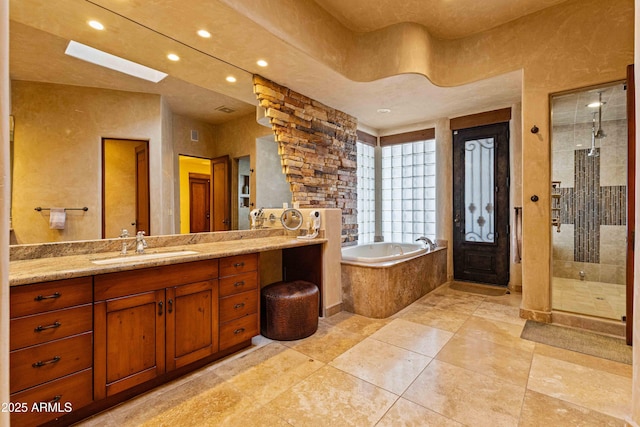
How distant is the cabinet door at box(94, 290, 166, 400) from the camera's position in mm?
1509

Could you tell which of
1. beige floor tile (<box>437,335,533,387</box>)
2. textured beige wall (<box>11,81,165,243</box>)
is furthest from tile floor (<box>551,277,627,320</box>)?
textured beige wall (<box>11,81,165,243</box>)

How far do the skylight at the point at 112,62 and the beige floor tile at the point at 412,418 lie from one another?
280 cm

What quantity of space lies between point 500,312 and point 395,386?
1.95 metres

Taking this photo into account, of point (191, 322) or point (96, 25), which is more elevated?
point (96, 25)

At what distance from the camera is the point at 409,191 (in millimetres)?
4914

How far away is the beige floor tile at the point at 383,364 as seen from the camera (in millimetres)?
1852

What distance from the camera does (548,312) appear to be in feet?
9.16

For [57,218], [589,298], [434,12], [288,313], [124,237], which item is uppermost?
[434,12]

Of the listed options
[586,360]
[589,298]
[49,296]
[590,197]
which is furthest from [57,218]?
[590,197]

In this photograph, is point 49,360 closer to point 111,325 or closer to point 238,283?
point 111,325

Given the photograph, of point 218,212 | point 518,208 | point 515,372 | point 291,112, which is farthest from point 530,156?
point 218,212

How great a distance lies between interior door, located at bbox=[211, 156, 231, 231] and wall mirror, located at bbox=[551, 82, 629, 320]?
12.7 feet

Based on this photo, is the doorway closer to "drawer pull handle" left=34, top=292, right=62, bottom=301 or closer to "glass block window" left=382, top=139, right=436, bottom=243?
"drawer pull handle" left=34, top=292, right=62, bottom=301

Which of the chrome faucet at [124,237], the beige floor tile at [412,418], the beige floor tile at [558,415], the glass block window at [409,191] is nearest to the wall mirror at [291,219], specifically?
the chrome faucet at [124,237]
